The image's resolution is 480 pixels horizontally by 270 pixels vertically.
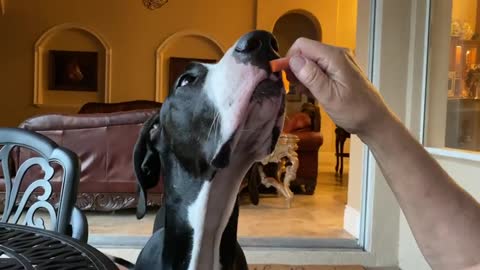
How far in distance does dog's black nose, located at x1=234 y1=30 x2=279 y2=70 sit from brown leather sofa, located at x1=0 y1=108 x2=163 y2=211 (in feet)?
10.2

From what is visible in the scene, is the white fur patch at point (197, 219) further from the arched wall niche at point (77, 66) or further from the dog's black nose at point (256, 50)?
the arched wall niche at point (77, 66)

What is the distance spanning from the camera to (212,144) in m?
1.08

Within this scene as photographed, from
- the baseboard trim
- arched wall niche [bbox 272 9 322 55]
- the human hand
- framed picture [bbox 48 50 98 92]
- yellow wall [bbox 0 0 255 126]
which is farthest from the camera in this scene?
arched wall niche [bbox 272 9 322 55]

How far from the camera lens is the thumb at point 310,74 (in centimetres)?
72

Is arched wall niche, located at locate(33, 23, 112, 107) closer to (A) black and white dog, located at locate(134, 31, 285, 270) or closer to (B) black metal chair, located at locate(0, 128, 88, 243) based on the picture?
(B) black metal chair, located at locate(0, 128, 88, 243)

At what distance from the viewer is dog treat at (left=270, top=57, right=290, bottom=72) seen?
0.87m

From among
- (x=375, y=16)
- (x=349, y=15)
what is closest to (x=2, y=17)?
(x=349, y=15)

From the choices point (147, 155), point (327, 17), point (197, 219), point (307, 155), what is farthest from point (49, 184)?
point (327, 17)

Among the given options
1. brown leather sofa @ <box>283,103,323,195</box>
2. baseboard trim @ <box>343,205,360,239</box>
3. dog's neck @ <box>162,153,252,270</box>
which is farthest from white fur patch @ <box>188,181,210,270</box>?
brown leather sofa @ <box>283,103,323,195</box>

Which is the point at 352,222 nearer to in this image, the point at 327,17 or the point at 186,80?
the point at 186,80

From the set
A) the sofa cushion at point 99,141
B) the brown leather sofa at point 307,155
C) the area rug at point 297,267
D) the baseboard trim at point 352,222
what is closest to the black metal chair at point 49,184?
the area rug at point 297,267

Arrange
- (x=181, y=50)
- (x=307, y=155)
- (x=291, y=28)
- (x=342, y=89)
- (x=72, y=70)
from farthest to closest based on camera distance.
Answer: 1. (x=291, y=28)
2. (x=181, y=50)
3. (x=72, y=70)
4. (x=307, y=155)
5. (x=342, y=89)

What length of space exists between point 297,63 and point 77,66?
7663 millimetres

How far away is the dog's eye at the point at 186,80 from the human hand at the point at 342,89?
40 centimetres
